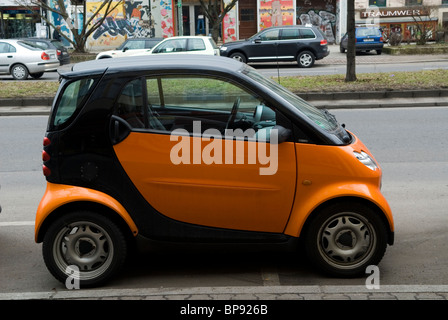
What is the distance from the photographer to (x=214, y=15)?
1316 inches

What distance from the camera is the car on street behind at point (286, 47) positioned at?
80.5 ft

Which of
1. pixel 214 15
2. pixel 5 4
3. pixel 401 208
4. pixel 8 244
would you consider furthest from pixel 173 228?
pixel 5 4

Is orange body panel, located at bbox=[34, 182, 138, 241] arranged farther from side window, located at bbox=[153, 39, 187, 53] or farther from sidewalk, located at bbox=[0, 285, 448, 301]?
side window, located at bbox=[153, 39, 187, 53]

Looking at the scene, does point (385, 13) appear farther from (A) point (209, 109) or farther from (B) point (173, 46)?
(A) point (209, 109)

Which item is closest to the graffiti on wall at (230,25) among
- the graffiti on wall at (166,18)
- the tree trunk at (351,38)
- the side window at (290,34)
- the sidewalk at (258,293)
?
the graffiti on wall at (166,18)

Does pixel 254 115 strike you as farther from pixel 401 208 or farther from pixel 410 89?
pixel 410 89

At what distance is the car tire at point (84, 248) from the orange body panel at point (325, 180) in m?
1.36

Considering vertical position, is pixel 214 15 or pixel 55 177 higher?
pixel 214 15

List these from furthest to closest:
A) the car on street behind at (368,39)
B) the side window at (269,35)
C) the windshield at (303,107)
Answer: the car on street behind at (368,39)
the side window at (269,35)
the windshield at (303,107)

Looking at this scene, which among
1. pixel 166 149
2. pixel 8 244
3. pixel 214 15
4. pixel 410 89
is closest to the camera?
pixel 166 149

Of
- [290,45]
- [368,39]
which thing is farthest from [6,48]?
[368,39]

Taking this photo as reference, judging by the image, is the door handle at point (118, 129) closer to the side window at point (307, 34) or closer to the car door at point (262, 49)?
the car door at point (262, 49)

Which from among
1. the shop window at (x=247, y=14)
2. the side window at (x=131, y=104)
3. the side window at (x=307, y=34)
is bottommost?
the side window at (x=131, y=104)

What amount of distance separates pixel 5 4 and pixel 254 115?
1615 inches
